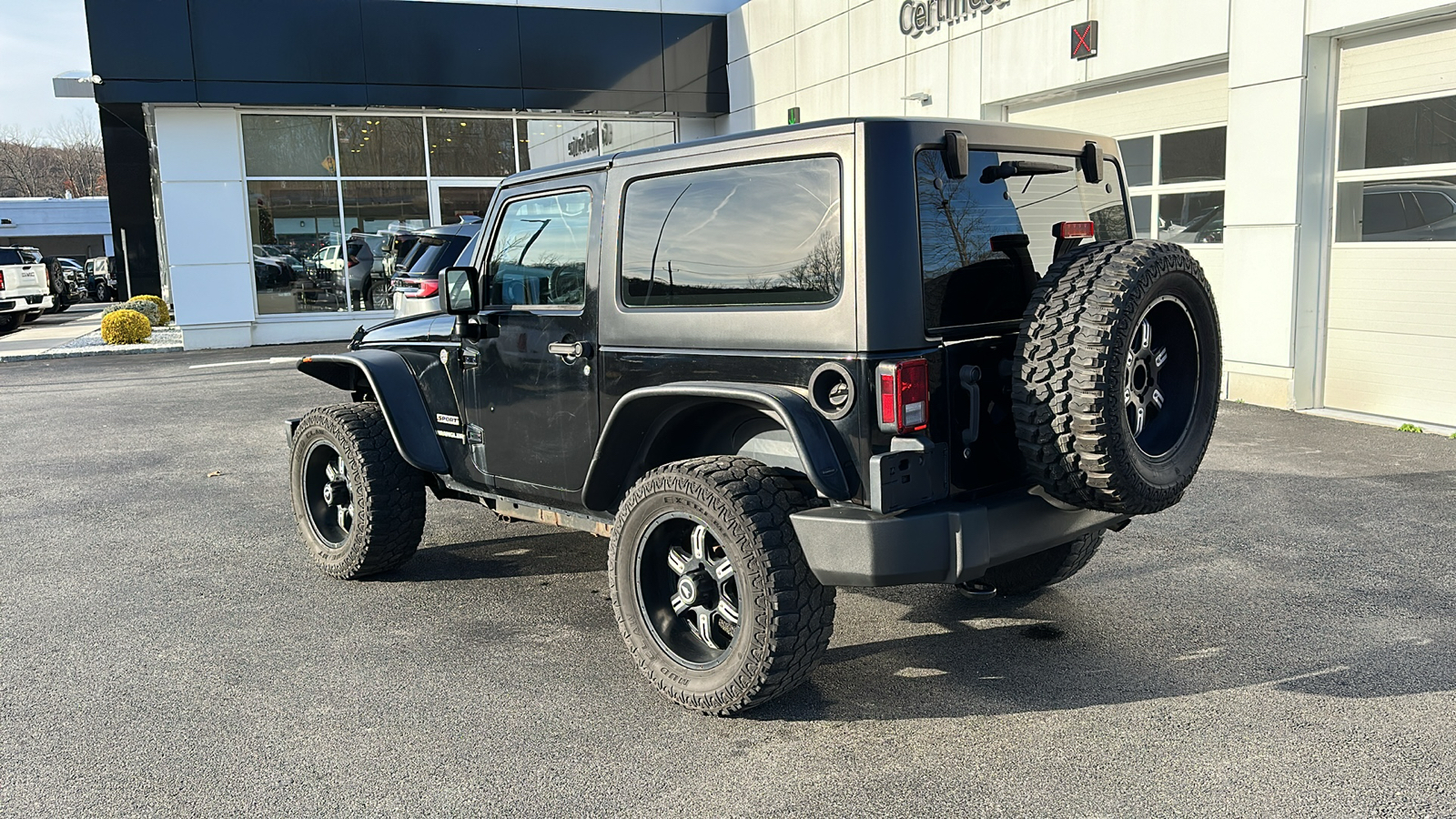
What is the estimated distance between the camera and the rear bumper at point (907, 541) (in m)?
3.49

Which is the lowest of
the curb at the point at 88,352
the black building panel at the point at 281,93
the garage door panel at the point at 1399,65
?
the curb at the point at 88,352

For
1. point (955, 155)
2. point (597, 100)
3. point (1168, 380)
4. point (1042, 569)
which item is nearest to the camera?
point (955, 155)

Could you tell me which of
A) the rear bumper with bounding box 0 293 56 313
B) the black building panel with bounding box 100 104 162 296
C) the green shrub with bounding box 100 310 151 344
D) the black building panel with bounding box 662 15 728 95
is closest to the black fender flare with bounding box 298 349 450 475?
the green shrub with bounding box 100 310 151 344

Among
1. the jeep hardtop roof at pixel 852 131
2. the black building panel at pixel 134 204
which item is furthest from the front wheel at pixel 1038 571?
the black building panel at pixel 134 204

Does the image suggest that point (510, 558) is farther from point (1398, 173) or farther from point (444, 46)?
point (444, 46)

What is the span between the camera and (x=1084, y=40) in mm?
11547

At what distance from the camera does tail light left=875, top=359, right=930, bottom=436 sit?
3475 millimetres

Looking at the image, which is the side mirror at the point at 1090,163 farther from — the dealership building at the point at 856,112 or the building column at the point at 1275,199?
the building column at the point at 1275,199

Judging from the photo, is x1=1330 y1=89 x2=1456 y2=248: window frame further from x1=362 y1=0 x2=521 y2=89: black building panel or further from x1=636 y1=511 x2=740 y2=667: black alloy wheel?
x1=362 y1=0 x2=521 y2=89: black building panel

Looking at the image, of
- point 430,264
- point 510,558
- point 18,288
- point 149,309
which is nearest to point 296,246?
point 149,309

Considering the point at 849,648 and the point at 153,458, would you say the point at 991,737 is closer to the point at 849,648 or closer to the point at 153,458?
the point at 849,648

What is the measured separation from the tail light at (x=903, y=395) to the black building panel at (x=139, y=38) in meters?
17.2

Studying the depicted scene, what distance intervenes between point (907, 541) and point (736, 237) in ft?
4.08

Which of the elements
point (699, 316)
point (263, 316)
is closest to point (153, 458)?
point (699, 316)
